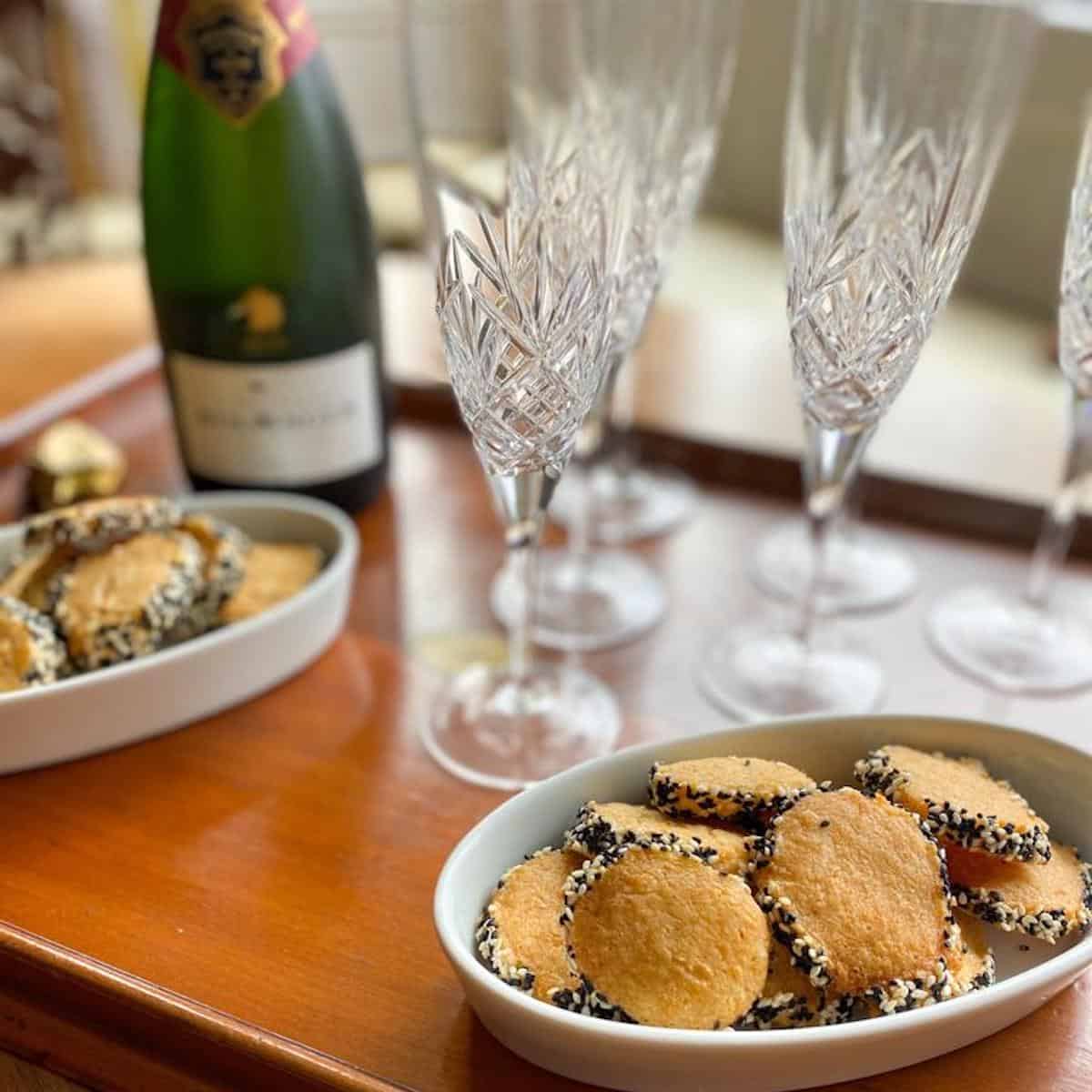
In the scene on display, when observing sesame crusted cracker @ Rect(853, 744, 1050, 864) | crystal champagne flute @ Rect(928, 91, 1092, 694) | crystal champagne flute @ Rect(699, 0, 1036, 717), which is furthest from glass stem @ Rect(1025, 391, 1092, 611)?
sesame crusted cracker @ Rect(853, 744, 1050, 864)

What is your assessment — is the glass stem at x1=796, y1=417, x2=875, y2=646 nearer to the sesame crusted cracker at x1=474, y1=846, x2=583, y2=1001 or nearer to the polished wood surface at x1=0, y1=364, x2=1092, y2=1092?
the polished wood surface at x1=0, y1=364, x2=1092, y2=1092

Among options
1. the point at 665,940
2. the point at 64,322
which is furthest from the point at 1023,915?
the point at 64,322

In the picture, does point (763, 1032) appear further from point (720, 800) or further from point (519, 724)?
point (519, 724)

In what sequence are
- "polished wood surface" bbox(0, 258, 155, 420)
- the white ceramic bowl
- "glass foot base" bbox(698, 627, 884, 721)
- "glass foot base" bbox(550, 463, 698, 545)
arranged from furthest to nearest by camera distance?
"polished wood surface" bbox(0, 258, 155, 420)
"glass foot base" bbox(550, 463, 698, 545)
"glass foot base" bbox(698, 627, 884, 721)
the white ceramic bowl

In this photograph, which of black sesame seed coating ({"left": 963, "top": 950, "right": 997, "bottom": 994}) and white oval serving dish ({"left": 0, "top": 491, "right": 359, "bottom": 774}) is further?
white oval serving dish ({"left": 0, "top": 491, "right": 359, "bottom": 774})

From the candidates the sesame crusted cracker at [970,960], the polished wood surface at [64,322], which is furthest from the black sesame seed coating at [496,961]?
the polished wood surface at [64,322]

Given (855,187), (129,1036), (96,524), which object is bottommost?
(129,1036)

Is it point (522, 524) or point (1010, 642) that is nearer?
point (522, 524)

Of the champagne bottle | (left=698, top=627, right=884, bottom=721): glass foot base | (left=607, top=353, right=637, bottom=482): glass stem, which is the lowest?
(left=698, top=627, right=884, bottom=721): glass foot base
